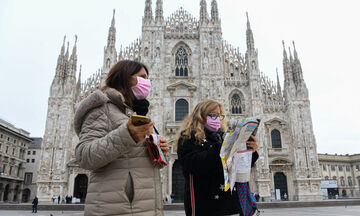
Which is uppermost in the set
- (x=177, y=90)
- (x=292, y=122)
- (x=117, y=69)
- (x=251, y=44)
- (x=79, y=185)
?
(x=251, y=44)

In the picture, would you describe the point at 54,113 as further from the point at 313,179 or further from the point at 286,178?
the point at 313,179

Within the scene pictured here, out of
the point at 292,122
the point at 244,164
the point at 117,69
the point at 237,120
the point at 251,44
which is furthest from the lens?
the point at 251,44

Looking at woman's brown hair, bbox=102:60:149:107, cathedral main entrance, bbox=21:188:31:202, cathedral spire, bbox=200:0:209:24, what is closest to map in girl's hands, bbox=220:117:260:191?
woman's brown hair, bbox=102:60:149:107

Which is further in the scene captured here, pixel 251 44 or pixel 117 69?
pixel 251 44

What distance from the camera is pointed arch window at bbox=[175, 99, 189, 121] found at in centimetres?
2552

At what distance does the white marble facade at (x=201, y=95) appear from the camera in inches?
914

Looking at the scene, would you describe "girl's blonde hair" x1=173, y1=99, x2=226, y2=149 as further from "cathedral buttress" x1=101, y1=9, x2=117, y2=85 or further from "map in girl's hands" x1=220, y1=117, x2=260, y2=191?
"cathedral buttress" x1=101, y1=9, x2=117, y2=85

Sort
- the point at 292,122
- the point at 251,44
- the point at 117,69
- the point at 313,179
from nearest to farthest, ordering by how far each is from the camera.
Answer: the point at 117,69 → the point at 313,179 → the point at 292,122 → the point at 251,44

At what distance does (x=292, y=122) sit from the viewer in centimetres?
2486

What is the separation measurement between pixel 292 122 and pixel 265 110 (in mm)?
2754

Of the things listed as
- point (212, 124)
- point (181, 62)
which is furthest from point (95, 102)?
point (181, 62)

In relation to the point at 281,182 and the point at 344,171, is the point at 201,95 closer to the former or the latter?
the point at 281,182

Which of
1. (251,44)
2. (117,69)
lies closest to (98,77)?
(251,44)

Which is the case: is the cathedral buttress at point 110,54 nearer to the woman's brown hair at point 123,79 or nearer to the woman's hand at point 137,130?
the woman's brown hair at point 123,79
